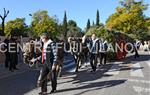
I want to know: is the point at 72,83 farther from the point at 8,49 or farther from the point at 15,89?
the point at 8,49

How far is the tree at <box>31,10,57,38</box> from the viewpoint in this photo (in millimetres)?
85438

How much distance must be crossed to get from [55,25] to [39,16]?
4463mm

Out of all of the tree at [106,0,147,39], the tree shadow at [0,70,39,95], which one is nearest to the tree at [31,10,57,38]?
the tree at [106,0,147,39]

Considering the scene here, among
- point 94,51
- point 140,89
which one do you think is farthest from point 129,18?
point 140,89

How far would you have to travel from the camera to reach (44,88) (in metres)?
10.8

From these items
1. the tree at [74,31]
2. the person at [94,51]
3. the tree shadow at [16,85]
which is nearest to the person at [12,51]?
the tree shadow at [16,85]

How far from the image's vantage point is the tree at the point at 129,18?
7406 cm

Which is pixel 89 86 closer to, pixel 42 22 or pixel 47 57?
pixel 47 57

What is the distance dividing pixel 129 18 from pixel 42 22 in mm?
23249

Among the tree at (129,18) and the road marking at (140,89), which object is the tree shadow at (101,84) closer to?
the road marking at (140,89)

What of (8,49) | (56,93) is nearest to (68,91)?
(56,93)

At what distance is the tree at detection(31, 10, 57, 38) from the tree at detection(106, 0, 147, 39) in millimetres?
15018

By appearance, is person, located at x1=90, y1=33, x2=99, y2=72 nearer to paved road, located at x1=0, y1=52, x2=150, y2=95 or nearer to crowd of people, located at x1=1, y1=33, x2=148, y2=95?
crowd of people, located at x1=1, y1=33, x2=148, y2=95

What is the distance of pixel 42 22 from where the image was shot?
87938 mm
